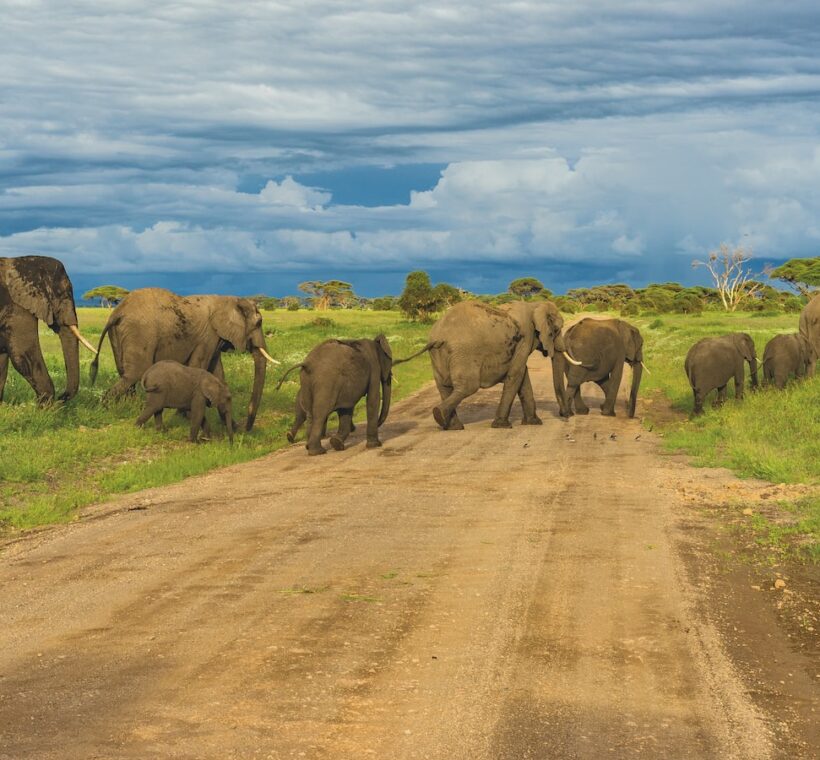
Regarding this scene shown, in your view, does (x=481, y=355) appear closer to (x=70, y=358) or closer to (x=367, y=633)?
(x=70, y=358)

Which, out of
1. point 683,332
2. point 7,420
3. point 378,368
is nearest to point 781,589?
point 378,368

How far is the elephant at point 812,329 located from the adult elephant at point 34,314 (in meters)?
15.5

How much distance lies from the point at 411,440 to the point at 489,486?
4990 mm

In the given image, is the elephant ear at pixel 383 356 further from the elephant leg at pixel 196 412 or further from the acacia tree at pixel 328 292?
the acacia tree at pixel 328 292

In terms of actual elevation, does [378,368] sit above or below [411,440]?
above

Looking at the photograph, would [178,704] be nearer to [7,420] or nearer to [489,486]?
[489,486]

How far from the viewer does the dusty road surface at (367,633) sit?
5.69 meters

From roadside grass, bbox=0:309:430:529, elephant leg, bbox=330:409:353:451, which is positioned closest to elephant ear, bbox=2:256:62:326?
roadside grass, bbox=0:309:430:529

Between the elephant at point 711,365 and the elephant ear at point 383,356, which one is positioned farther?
the elephant at point 711,365

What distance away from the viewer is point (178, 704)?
19.8ft

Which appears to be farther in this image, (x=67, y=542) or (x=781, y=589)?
(x=67, y=542)

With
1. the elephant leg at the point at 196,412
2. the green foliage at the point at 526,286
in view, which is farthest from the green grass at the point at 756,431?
the green foliage at the point at 526,286

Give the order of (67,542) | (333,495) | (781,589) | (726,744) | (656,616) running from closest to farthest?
(726,744) → (656,616) → (781,589) → (67,542) → (333,495)

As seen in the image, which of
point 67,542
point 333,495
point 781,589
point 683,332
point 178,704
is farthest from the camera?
point 683,332
